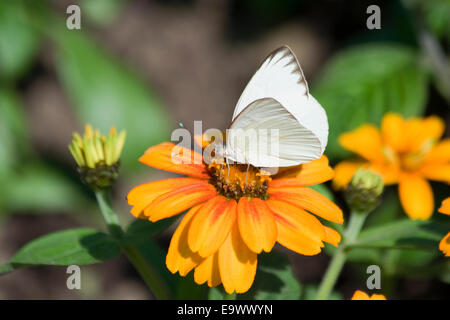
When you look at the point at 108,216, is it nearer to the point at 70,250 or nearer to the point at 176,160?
the point at 70,250

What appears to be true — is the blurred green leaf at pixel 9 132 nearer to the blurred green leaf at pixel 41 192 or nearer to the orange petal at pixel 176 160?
the blurred green leaf at pixel 41 192

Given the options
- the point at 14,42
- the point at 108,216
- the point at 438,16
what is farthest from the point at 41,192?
the point at 438,16

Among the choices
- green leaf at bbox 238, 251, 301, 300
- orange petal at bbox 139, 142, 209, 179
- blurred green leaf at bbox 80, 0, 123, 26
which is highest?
blurred green leaf at bbox 80, 0, 123, 26

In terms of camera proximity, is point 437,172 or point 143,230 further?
point 437,172

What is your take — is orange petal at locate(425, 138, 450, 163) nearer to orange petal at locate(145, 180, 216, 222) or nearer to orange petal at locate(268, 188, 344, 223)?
orange petal at locate(268, 188, 344, 223)

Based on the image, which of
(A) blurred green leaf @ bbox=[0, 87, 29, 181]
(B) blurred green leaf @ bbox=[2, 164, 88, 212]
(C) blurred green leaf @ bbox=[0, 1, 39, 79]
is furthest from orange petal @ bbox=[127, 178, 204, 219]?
(C) blurred green leaf @ bbox=[0, 1, 39, 79]
